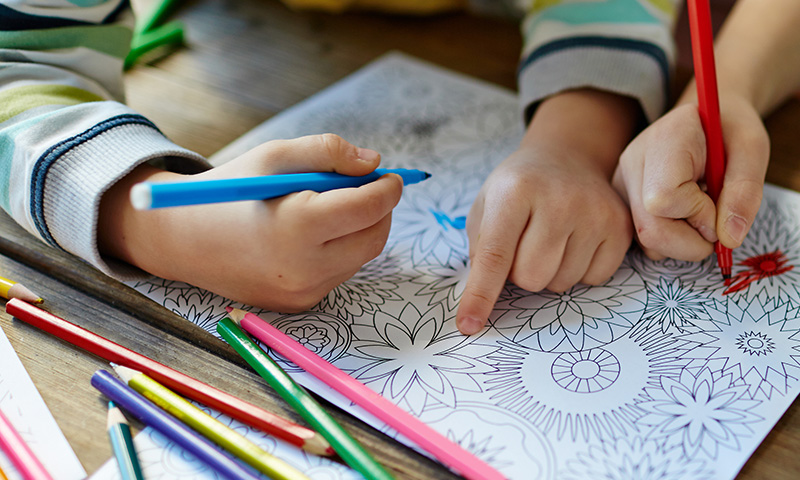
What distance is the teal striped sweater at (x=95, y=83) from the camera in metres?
0.36

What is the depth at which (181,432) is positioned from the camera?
28cm

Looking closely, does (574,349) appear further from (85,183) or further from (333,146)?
(85,183)

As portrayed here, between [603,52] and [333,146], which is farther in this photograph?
[603,52]

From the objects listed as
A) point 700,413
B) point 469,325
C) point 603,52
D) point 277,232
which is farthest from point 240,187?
point 603,52

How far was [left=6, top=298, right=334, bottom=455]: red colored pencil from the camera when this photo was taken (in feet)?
0.92

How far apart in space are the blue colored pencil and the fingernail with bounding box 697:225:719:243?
11.8 inches

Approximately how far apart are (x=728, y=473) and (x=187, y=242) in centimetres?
30

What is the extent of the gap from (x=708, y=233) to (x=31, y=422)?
396 mm

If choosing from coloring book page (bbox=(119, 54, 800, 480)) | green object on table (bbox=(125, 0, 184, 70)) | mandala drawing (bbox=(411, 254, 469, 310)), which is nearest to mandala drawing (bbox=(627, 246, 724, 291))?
coloring book page (bbox=(119, 54, 800, 480))

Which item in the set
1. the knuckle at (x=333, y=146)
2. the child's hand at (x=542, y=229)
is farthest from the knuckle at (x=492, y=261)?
the knuckle at (x=333, y=146)

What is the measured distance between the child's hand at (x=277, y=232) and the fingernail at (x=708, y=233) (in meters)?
0.19

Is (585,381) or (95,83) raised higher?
(95,83)

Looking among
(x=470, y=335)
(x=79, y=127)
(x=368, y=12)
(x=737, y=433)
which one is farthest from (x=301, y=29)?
(x=737, y=433)

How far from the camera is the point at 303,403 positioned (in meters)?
0.29
